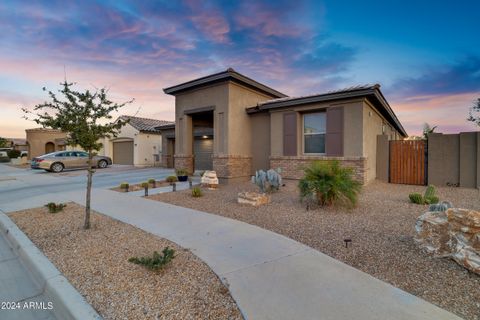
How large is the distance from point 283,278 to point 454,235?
2.51m

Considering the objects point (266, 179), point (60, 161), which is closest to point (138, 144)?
point (60, 161)

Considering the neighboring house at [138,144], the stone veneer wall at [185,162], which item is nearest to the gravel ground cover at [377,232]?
the stone veneer wall at [185,162]

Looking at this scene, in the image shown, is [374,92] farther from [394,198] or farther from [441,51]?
[441,51]

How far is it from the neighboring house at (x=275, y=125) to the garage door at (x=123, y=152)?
12445 mm

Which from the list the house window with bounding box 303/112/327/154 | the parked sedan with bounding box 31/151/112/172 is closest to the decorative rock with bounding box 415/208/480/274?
the house window with bounding box 303/112/327/154

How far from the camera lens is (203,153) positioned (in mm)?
18406

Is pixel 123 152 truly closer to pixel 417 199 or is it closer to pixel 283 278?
pixel 417 199

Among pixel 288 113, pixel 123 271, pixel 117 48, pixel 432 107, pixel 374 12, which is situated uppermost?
pixel 374 12

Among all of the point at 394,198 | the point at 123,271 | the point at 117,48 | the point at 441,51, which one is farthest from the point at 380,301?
the point at 441,51

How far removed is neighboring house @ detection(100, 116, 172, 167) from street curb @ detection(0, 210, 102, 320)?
1793 centimetres

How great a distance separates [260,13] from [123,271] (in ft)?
32.8

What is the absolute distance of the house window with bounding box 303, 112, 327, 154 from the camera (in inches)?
393

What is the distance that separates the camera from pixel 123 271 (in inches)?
127

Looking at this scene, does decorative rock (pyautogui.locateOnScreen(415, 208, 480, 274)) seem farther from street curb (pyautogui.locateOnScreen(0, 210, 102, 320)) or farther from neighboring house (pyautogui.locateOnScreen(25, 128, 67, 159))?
neighboring house (pyautogui.locateOnScreen(25, 128, 67, 159))
